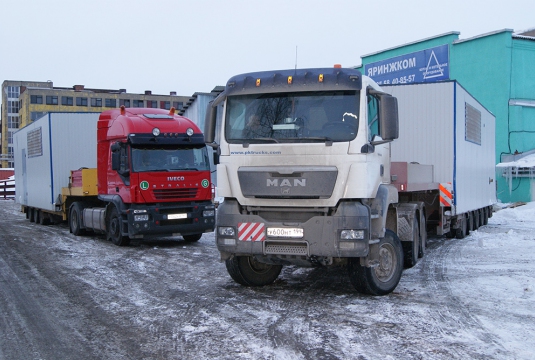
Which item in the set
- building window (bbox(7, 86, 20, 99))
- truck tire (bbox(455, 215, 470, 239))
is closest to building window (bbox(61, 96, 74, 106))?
A: building window (bbox(7, 86, 20, 99))

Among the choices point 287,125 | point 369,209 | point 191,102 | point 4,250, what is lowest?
point 4,250

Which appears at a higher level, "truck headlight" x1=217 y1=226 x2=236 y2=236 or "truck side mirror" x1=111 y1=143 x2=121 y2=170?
"truck side mirror" x1=111 y1=143 x2=121 y2=170

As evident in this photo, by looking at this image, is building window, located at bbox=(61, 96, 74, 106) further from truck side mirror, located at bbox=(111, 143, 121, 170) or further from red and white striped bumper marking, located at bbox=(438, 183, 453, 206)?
red and white striped bumper marking, located at bbox=(438, 183, 453, 206)

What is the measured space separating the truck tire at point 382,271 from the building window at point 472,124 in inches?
287

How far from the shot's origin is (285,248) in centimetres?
775

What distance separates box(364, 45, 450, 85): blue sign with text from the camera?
33.5 meters

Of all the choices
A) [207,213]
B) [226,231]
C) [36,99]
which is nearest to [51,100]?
[36,99]

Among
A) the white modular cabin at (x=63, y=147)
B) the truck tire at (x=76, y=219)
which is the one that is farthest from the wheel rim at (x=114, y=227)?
the white modular cabin at (x=63, y=147)

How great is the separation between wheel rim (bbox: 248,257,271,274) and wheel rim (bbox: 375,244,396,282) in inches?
70.9

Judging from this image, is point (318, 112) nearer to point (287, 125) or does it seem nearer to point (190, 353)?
point (287, 125)

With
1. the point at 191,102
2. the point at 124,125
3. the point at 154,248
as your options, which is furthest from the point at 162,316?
the point at 191,102

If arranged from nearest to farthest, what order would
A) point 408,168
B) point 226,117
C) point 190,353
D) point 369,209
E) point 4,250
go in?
point 190,353
point 369,209
point 226,117
point 408,168
point 4,250

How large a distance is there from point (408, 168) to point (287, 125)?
10.7ft

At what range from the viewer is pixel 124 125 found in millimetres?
14570
